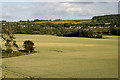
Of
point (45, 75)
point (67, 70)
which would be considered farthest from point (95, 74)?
point (45, 75)

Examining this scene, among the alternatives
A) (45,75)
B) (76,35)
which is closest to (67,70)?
(45,75)

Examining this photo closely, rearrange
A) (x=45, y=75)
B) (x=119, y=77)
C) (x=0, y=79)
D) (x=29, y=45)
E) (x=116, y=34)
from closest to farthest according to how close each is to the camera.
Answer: (x=0, y=79) < (x=119, y=77) < (x=45, y=75) < (x=29, y=45) < (x=116, y=34)

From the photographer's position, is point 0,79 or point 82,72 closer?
point 0,79

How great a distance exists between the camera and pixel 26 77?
2252 centimetres

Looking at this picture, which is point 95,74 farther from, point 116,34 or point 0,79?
point 116,34

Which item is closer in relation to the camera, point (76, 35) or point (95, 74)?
point (95, 74)

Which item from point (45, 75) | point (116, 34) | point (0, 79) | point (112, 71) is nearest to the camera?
point (0, 79)

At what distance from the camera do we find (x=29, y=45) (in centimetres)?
4609

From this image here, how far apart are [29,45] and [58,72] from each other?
869 inches

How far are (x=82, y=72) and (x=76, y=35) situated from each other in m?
92.3

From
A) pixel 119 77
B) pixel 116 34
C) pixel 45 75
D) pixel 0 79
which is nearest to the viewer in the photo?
pixel 0 79

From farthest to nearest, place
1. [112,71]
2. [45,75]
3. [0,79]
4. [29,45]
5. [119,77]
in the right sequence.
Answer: [29,45] → [112,71] → [45,75] → [119,77] → [0,79]

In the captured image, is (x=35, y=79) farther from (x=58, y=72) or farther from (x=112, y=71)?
(x=112, y=71)

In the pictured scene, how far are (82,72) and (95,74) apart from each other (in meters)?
1.84
